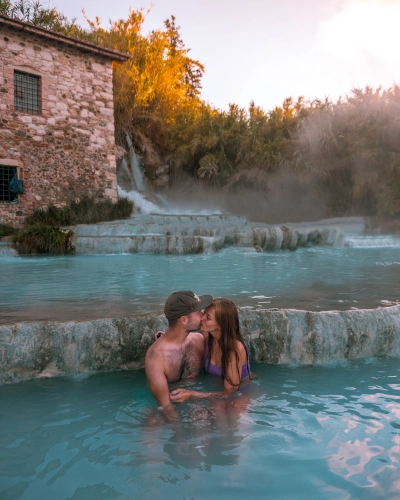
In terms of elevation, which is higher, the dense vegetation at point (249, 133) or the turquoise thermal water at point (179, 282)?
the dense vegetation at point (249, 133)

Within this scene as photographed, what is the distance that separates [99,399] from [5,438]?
62 cm

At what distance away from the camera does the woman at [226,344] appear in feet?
9.52

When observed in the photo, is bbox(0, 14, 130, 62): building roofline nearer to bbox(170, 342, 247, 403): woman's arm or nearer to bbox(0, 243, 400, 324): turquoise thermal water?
bbox(0, 243, 400, 324): turquoise thermal water

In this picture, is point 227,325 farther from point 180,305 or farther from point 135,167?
point 135,167

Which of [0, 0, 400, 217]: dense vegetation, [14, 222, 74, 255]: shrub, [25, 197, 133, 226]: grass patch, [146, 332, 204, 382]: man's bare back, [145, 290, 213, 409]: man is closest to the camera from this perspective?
[145, 290, 213, 409]: man

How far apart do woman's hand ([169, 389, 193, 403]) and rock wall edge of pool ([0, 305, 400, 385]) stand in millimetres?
686

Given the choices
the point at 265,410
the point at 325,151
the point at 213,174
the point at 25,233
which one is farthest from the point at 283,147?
the point at 265,410

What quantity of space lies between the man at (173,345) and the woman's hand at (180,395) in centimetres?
7

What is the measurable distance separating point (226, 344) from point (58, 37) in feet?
42.7

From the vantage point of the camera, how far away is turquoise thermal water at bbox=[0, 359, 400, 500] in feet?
6.61

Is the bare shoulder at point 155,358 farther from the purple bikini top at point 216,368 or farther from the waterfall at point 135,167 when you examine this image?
the waterfall at point 135,167

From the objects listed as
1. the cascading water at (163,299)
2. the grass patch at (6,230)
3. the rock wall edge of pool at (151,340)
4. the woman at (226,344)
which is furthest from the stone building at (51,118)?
the woman at (226,344)

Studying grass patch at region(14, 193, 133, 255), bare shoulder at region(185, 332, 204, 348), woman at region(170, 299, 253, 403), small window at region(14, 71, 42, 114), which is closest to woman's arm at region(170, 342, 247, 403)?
woman at region(170, 299, 253, 403)

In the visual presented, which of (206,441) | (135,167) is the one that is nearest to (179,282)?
(206,441)
